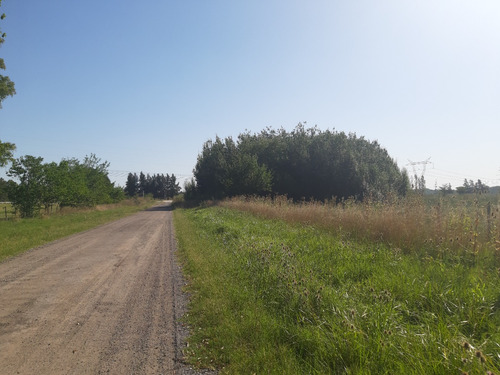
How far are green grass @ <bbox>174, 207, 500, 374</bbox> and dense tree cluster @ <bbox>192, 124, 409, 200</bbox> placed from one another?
3039 centimetres

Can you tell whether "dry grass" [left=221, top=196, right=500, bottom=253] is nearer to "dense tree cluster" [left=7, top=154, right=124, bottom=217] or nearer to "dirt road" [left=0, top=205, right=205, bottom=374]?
"dirt road" [left=0, top=205, right=205, bottom=374]

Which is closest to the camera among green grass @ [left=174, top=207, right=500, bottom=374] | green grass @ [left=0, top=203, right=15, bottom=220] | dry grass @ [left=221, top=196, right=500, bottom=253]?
green grass @ [left=174, top=207, right=500, bottom=374]

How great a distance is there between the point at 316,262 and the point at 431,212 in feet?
11.2

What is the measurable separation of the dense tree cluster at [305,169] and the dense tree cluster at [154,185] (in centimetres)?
8973

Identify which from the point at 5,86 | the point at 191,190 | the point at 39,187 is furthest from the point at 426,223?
the point at 191,190

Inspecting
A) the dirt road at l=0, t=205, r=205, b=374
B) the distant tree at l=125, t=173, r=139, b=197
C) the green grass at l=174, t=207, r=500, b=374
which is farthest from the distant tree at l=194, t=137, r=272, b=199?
the distant tree at l=125, t=173, r=139, b=197

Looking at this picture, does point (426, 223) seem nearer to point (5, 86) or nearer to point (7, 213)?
point (5, 86)

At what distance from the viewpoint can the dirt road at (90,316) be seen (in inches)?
140

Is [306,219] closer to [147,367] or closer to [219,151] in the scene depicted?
[147,367]

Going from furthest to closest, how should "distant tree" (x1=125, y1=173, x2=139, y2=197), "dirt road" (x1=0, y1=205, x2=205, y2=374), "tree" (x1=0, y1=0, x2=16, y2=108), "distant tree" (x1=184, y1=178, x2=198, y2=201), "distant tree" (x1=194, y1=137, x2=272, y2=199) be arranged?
"distant tree" (x1=125, y1=173, x2=139, y2=197), "distant tree" (x1=184, y1=178, x2=198, y2=201), "distant tree" (x1=194, y1=137, x2=272, y2=199), "tree" (x1=0, y1=0, x2=16, y2=108), "dirt road" (x1=0, y1=205, x2=205, y2=374)

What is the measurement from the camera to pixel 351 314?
385 cm

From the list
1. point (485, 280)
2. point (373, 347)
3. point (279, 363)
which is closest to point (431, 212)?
point (485, 280)

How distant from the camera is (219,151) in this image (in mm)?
46344

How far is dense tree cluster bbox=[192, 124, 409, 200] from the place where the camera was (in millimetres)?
37375
